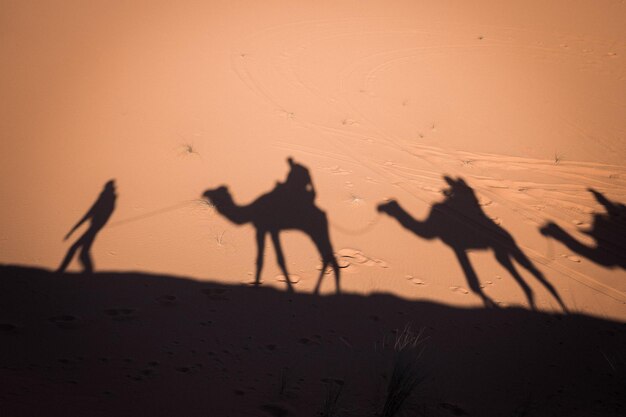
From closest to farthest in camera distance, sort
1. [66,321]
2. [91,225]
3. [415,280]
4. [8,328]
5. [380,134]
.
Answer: [8,328] → [66,321] → [415,280] → [91,225] → [380,134]

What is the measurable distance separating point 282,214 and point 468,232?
3.01 metres

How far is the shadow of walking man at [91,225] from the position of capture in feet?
15.7

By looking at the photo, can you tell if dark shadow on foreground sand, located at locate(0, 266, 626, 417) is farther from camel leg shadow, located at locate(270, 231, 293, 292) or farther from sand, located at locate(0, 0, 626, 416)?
camel leg shadow, located at locate(270, 231, 293, 292)

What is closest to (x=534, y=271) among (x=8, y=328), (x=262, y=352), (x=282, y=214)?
(x=282, y=214)

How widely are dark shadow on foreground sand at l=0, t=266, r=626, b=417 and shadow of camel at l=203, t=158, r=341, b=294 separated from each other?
0.91m

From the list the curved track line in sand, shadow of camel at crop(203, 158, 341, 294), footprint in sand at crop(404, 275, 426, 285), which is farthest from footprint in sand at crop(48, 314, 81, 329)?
the curved track line in sand

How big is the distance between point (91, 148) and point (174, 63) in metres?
4.51

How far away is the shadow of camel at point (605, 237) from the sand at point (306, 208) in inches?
1.4

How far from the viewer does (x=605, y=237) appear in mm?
6016

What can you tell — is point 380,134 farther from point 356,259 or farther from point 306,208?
point 356,259

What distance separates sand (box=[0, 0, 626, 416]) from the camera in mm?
3387

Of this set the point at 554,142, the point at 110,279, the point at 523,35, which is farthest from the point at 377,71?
the point at 110,279

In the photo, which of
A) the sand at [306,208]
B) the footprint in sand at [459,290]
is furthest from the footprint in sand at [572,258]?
the footprint in sand at [459,290]

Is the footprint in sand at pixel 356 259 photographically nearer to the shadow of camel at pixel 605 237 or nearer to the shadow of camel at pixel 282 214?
the shadow of camel at pixel 282 214
